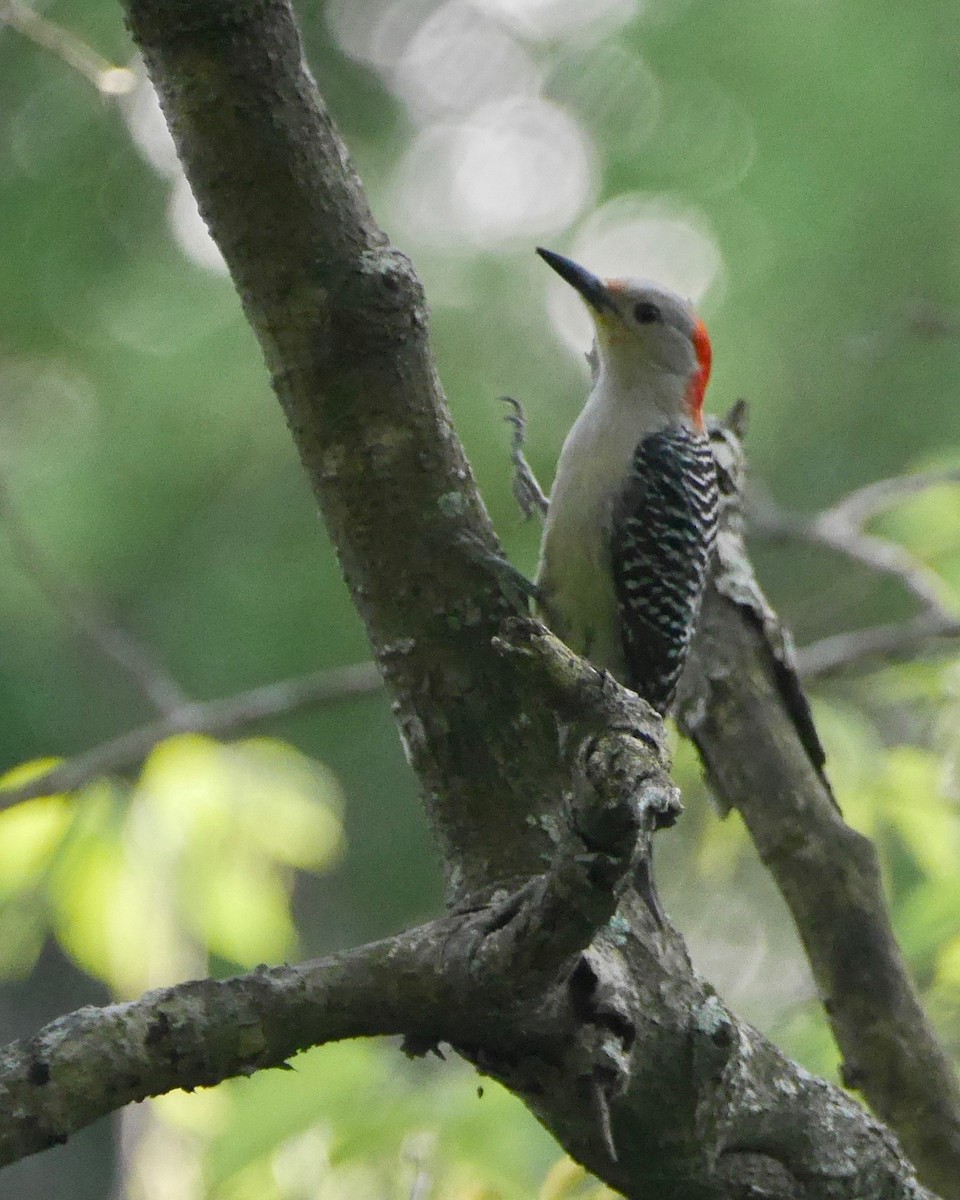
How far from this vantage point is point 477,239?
26.2ft

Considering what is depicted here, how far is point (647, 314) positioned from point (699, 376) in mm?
240

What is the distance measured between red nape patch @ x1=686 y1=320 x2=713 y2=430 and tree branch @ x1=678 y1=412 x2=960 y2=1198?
1.07 m

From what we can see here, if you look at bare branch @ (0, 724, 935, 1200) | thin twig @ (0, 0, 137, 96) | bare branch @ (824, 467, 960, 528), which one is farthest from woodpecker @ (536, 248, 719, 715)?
bare branch @ (0, 724, 935, 1200)

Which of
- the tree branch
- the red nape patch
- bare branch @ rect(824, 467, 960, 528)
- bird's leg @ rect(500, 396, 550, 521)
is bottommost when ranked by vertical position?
the tree branch

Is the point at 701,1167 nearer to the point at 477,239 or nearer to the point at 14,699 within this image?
the point at 14,699

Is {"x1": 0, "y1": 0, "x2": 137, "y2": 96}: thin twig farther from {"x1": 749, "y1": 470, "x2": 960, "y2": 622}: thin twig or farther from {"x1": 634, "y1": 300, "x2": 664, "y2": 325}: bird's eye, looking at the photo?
{"x1": 749, "y1": 470, "x2": 960, "y2": 622}: thin twig

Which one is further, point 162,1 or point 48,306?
point 48,306

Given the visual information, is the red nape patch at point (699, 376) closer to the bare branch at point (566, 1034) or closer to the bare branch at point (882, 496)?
the bare branch at point (882, 496)

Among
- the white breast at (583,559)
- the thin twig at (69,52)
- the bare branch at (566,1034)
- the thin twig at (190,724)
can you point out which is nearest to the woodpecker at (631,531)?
→ the white breast at (583,559)

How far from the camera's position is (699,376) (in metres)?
4.61

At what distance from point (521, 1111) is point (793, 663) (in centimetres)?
120

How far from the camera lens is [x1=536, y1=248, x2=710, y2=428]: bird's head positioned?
455cm

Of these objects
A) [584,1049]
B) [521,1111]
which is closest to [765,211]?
[521,1111]

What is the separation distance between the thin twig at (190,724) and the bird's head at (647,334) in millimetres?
1194
